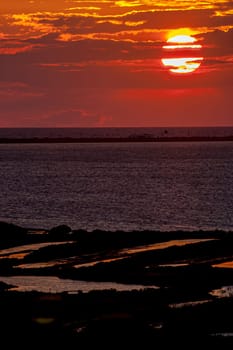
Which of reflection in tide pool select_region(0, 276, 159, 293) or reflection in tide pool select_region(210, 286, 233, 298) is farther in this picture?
reflection in tide pool select_region(0, 276, 159, 293)

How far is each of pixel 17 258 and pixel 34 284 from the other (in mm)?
10456

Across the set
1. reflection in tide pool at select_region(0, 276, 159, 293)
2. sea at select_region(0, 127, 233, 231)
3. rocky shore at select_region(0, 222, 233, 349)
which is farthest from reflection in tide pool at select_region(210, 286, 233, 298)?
sea at select_region(0, 127, 233, 231)

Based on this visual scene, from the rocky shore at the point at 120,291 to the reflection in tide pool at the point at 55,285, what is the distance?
0.05 metres

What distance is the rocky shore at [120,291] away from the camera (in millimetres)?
33406

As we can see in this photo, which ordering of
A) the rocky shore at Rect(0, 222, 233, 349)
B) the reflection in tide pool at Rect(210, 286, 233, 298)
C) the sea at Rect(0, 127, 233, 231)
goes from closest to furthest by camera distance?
the rocky shore at Rect(0, 222, 233, 349) → the reflection in tide pool at Rect(210, 286, 233, 298) → the sea at Rect(0, 127, 233, 231)

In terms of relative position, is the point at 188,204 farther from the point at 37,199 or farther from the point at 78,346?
the point at 78,346

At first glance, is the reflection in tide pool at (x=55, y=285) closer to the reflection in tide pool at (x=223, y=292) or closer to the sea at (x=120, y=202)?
the reflection in tide pool at (x=223, y=292)

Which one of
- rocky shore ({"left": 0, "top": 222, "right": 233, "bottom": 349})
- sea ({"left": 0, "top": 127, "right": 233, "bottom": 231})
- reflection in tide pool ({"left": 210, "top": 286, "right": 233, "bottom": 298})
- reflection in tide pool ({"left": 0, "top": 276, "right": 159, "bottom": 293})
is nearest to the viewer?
rocky shore ({"left": 0, "top": 222, "right": 233, "bottom": 349})

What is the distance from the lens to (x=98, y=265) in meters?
50.8

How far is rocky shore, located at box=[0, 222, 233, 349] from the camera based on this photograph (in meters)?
33.4

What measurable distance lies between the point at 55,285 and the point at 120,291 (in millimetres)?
3878

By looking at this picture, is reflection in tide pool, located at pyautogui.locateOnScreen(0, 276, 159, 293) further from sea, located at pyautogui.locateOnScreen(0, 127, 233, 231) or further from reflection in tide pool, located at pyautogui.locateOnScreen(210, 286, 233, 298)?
sea, located at pyautogui.locateOnScreen(0, 127, 233, 231)

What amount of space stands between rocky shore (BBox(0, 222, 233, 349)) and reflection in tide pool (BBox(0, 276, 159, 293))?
0.05 m

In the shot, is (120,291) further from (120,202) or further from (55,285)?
(120,202)
